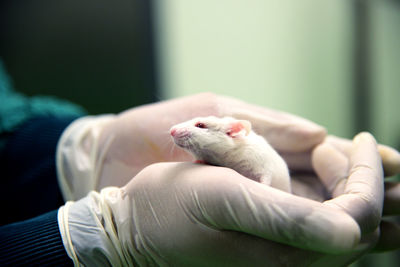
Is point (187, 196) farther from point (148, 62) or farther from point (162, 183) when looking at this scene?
point (148, 62)

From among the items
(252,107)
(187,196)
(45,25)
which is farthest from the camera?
(45,25)

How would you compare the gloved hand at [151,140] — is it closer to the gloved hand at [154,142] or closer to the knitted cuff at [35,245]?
the gloved hand at [154,142]

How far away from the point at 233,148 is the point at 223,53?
6.08ft

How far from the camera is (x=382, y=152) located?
1361 millimetres

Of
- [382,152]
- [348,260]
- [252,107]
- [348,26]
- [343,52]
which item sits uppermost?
[348,26]

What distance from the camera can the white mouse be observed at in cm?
108

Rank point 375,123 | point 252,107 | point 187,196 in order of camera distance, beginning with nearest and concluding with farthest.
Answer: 1. point 187,196
2. point 252,107
3. point 375,123

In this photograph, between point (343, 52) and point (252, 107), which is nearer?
point (252, 107)

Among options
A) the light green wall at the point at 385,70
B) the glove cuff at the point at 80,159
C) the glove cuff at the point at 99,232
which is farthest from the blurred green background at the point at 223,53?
the glove cuff at the point at 99,232

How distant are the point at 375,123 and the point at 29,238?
8.71ft

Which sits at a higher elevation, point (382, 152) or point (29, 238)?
point (382, 152)

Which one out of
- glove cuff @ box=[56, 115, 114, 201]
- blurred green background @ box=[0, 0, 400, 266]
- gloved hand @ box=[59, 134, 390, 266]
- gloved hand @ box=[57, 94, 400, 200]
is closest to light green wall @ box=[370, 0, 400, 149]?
blurred green background @ box=[0, 0, 400, 266]

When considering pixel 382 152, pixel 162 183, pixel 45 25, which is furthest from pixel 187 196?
pixel 45 25

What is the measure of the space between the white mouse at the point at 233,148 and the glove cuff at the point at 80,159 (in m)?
0.63
